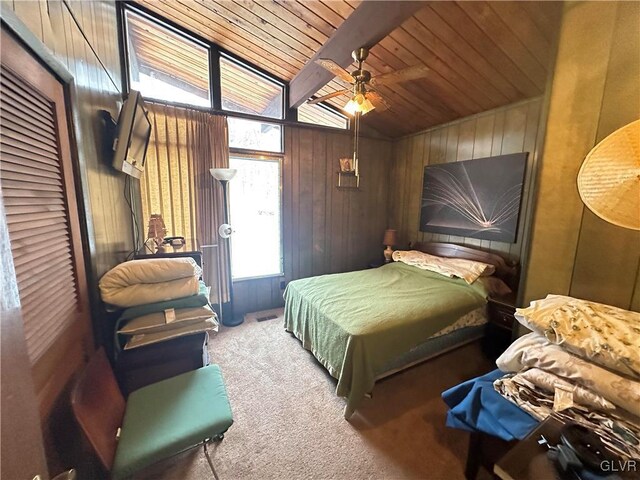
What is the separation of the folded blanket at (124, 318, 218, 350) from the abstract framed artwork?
2982mm

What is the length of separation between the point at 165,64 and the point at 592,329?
407 cm

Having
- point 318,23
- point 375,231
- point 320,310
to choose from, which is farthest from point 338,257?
point 318,23

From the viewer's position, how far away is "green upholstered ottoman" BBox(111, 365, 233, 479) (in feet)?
3.46

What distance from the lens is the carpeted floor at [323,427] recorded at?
1458 mm

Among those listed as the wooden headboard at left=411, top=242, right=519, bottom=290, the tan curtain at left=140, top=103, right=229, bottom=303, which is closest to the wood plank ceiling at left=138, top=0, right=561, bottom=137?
the tan curtain at left=140, top=103, right=229, bottom=303

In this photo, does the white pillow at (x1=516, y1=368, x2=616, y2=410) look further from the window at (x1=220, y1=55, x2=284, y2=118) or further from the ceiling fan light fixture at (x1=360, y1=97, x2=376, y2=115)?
the window at (x1=220, y1=55, x2=284, y2=118)

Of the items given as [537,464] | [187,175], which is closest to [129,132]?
[187,175]

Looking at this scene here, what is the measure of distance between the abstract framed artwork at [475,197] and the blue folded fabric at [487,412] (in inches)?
79.3

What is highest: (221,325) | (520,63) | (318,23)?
(318,23)

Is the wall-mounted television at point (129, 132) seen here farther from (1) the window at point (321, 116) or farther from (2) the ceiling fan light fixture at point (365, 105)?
(1) the window at point (321, 116)

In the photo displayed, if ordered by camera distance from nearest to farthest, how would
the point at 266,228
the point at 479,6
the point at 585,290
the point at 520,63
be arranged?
1. the point at 585,290
2. the point at 479,6
3. the point at 520,63
4. the point at 266,228

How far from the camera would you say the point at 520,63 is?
216 cm

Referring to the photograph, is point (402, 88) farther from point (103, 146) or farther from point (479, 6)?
point (103, 146)

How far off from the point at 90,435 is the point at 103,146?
155 centimetres
